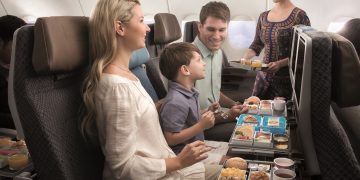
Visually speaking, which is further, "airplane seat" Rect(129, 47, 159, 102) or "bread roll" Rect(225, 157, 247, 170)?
"airplane seat" Rect(129, 47, 159, 102)

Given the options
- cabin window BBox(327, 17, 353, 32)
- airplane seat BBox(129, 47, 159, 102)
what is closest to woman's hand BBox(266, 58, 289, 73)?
airplane seat BBox(129, 47, 159, 102)

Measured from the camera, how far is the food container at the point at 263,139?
5.38 ft

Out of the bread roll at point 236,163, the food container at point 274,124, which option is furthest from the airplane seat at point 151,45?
the bread roll at point 236,163

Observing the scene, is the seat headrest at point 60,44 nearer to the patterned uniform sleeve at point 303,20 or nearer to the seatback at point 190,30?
the patterned uniform sleeve at point 303,20

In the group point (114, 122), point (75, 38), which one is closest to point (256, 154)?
point (114, 122)

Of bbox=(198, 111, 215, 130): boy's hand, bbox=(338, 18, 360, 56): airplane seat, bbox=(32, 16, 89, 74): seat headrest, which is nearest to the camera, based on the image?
bbox=(32, 16, 89, 74): seat headrest

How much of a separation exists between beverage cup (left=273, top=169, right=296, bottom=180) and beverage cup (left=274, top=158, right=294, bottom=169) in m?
0.04

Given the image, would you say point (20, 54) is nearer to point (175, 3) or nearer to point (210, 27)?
point (210, 27)

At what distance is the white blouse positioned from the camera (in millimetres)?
1318

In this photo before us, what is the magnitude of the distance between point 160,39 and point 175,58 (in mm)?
961

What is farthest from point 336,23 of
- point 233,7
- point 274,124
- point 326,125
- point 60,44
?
point 60,44

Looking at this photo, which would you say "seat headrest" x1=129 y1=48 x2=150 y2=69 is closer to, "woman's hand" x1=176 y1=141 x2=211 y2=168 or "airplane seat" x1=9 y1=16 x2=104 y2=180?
"airplane seat" x1=9 y1=16 x2=104 y2=180

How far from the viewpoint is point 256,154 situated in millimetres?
1663

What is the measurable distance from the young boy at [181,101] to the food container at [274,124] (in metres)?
0.34
